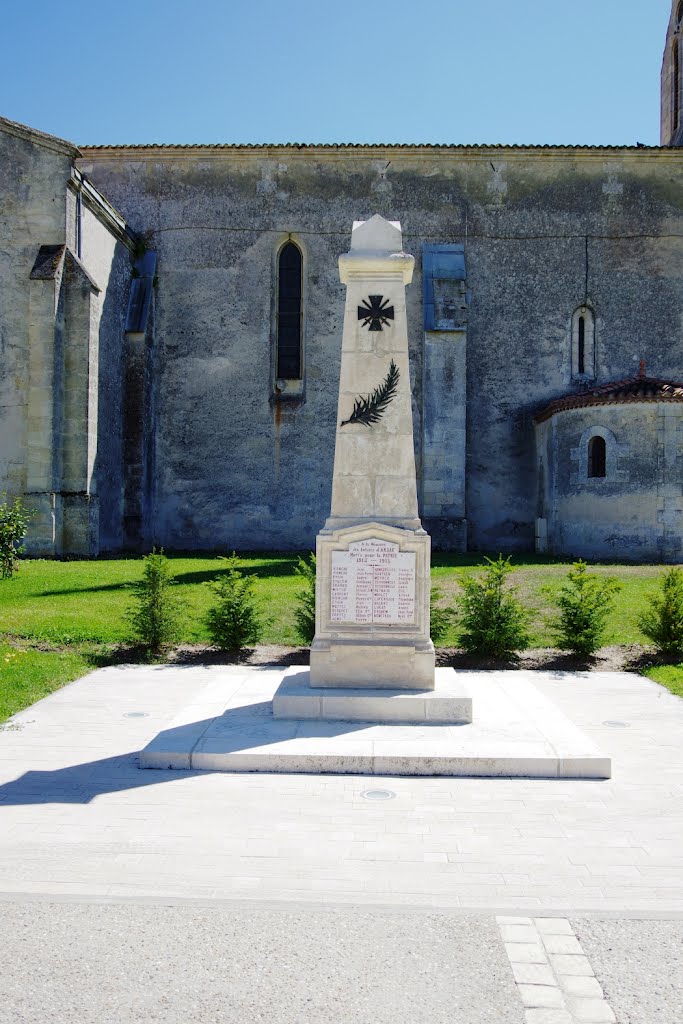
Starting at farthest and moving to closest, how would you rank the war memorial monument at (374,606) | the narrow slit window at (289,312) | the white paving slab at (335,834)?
the narrow slit window at (289,312), the war memorial monument at (374,606), the white paving slab at (335,834)

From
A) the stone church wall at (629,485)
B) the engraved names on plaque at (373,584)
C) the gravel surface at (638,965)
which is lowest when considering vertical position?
the gravel surface at (638,965)

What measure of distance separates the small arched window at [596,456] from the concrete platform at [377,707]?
12.2 meters

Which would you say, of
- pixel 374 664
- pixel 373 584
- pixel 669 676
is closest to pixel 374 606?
pixel 373 584

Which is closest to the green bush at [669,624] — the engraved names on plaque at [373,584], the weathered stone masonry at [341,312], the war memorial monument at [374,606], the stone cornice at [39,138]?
the war memorial monument at [374,606]

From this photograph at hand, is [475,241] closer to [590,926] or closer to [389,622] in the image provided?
[389,622]

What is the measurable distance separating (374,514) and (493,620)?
3305 millimetres

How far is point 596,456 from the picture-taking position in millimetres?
17844

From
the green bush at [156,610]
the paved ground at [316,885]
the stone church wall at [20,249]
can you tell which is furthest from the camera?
the stone church wall at [20,249]

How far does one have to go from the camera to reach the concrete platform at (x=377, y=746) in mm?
5672

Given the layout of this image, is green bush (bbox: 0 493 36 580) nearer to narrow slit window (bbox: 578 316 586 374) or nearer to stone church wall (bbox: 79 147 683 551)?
stone church wall (bbox: 79 147 683 551)

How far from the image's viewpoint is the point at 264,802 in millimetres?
5078

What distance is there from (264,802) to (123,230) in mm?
17719

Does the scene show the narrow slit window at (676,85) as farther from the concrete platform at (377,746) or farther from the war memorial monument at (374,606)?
the concrete platform at (377,746)

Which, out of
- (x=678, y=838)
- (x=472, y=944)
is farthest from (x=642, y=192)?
(x=472, y=944)
